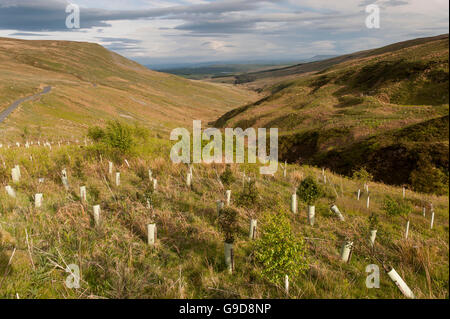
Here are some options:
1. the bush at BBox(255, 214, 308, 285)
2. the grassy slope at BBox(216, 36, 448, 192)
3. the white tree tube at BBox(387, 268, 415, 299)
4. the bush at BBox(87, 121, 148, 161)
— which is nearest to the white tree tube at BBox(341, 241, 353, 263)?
the bush at BBox(255, 214, 308, 285)

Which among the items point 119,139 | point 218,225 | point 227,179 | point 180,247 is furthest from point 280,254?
point 119,139

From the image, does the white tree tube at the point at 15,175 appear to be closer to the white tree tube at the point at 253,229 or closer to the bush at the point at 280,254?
the white tree tube at the point at 253,229

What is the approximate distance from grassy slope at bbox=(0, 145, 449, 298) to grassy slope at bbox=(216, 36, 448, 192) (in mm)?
2421

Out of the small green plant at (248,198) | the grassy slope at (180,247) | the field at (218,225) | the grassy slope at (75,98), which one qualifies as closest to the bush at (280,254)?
the field at (218,225)

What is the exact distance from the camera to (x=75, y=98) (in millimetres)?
73000

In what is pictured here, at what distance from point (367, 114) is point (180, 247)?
31.3 meters

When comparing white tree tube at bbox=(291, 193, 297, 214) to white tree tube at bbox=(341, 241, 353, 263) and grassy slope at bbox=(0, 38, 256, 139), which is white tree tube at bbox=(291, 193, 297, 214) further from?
grassy slope at bbox=(0, 38, 256, 139)

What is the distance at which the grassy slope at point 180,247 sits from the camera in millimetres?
5539

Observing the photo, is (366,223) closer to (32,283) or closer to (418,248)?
(418,248)

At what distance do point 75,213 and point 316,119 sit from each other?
39.0 metres

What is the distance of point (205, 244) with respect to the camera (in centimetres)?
751

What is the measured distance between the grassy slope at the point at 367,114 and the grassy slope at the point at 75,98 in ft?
113

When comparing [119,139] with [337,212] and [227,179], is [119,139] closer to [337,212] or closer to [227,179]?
[227,179]
